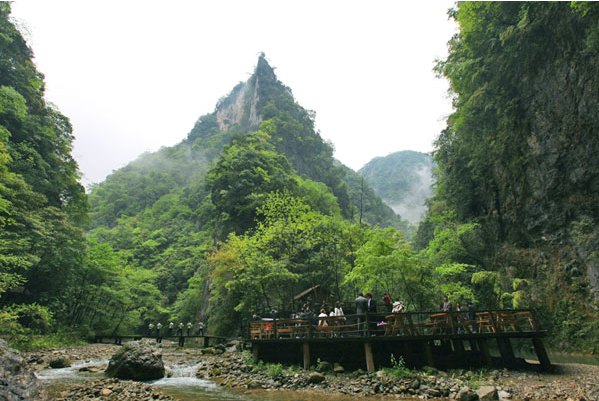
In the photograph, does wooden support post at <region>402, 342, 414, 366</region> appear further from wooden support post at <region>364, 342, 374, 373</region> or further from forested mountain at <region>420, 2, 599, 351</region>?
forested mountain at <region>420, 2, 599, 351</region>

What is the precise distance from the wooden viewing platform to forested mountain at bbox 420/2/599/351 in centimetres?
617

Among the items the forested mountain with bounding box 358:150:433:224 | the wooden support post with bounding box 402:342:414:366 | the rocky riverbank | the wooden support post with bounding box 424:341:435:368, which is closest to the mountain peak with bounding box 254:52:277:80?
the forested mountain with bounding box 358:150:433:224

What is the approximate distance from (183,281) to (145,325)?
23.2ft

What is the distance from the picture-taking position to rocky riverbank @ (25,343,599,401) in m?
9.20

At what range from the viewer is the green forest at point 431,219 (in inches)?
707

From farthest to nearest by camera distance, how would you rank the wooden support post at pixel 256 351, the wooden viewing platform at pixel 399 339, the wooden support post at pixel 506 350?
1. the wooden support post at pixel 256 351
2. the wooden support post at pixel 506 350
3. the wooden viewing platform at pixel 399 339

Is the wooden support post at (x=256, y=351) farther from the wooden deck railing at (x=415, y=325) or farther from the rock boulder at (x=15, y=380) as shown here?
the rock boulder at (x=15, y=380)

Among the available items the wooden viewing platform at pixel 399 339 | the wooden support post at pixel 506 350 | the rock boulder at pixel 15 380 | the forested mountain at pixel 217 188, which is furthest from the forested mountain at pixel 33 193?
the wooden support post at pixel 506 350

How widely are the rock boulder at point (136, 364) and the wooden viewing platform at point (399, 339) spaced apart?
13.6ft

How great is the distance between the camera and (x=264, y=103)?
Answer: 74.1 meters

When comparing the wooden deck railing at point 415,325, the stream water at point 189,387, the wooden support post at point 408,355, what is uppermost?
the wooden deck railing at point 415,325

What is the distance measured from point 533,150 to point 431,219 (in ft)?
27.9

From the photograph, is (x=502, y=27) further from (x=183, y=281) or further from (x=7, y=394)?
(x=183, y=281)

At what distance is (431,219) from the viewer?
26812mm
